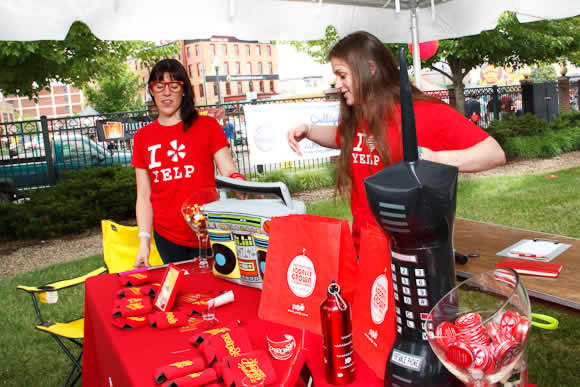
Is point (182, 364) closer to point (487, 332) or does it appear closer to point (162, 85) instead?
point (487, 332)

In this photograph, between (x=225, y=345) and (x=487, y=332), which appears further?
(x=225, y=345)

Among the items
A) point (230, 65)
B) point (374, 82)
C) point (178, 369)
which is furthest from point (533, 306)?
point (230, 65)

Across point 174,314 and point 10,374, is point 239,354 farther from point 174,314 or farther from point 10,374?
point 10,374

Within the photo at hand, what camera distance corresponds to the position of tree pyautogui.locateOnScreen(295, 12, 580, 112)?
10.8 m

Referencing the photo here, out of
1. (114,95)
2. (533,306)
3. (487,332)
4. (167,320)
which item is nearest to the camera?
(487,332)

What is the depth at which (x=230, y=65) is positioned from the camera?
6994 centimetres

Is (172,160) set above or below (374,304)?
above

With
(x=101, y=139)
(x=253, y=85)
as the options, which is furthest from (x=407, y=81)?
(x=253, y=85)

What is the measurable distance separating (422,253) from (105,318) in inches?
48.7

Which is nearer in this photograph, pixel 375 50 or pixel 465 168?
pixel 465 168

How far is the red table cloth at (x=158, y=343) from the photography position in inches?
45.3

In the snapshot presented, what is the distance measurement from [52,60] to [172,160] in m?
6.28

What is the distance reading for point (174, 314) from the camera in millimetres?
1579

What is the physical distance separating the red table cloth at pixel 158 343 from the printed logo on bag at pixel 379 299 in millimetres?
129
